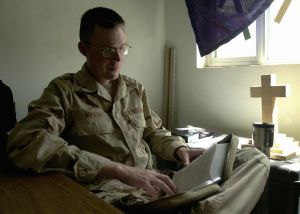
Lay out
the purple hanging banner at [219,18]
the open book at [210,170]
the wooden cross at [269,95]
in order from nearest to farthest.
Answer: the open book at [210,170] < the wooden cross at [269,95] < the purple hanging banner at [219,18]

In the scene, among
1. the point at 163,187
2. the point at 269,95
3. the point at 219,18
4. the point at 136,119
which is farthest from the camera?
the point at 219,18

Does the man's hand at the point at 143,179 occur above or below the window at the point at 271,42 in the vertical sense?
below

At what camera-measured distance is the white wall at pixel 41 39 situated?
1.49 metres

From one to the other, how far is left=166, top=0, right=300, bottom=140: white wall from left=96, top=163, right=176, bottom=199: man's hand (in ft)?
3.28

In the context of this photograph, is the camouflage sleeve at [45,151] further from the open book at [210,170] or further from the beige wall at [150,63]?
the beige wall at [150,63]

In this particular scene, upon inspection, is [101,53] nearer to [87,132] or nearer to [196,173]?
[87,132]

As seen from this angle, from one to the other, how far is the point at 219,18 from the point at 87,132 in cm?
105

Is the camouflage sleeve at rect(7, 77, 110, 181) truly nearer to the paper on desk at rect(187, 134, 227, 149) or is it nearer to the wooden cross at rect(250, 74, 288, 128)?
the paper on desk at rect(187, 134, 227, 149)

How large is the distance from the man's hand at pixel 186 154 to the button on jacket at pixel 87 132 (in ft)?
0.11

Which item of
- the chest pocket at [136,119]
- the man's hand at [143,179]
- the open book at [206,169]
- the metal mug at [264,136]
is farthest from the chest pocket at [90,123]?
the metal mug at [264,136]

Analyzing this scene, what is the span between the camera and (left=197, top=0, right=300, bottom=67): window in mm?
1625

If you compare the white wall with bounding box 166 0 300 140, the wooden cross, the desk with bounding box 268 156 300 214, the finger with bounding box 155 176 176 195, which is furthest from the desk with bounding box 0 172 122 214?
the white wall with bounding box 166 0 300 140

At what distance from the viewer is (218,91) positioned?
1864mm

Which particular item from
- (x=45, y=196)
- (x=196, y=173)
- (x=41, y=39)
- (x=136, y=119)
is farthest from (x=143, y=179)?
(x=41, y=39)
